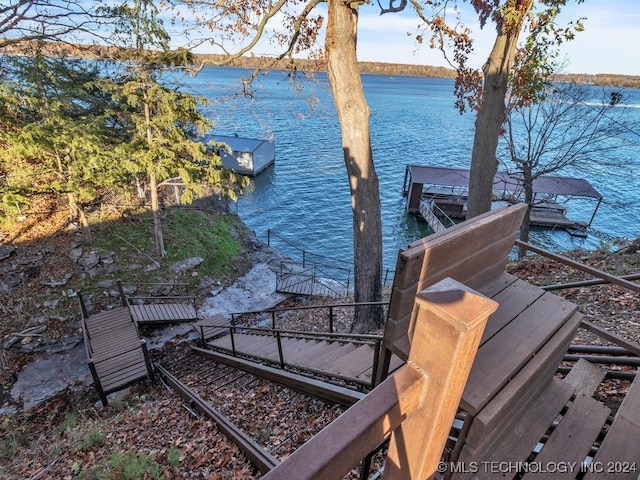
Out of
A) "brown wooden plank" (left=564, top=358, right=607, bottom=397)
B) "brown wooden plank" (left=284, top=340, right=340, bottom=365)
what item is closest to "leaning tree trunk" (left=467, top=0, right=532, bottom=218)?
"brown wooden plank" (left=284, top=340, right=340, bottom=365)

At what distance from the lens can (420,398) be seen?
3.80ft

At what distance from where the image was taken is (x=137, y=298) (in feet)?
35.7

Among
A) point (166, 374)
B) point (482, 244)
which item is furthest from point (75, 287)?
point (482, 244)

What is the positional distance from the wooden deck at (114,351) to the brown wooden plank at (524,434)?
7690 mm

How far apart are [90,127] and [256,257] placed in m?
8.68

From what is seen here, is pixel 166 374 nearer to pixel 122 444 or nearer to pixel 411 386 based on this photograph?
pixel 122 444

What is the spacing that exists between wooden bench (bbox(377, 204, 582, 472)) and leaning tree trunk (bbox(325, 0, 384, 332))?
422 cm

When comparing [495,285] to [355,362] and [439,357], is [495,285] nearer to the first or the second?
[355,362]

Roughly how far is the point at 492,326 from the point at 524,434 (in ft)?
2.44

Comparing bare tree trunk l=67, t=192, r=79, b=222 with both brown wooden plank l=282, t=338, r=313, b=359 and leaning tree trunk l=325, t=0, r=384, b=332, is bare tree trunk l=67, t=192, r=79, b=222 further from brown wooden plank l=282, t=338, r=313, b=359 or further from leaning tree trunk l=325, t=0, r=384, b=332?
leaning tree trunk l=325, t=0, r=384, b=332

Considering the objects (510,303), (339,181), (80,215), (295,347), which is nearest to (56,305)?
(80,215)

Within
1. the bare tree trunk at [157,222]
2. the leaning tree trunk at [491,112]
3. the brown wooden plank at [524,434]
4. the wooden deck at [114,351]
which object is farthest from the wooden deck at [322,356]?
the bare tree trunk at [157,222]

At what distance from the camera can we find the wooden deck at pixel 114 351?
775 centimetres

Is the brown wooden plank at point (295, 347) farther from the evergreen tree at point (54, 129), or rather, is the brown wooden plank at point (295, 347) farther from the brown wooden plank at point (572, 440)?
the evergreen tree at point (54, 129)
